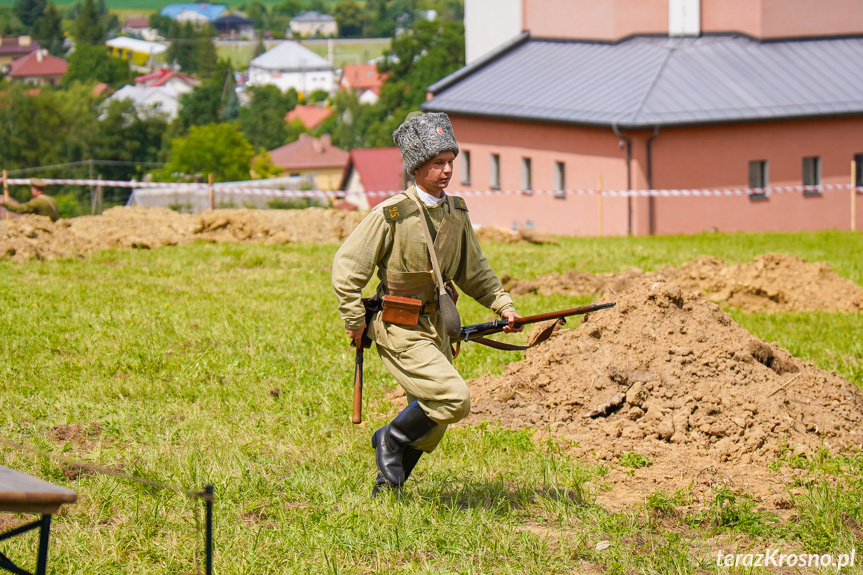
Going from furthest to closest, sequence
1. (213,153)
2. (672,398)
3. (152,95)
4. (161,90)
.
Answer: (161,90)
(152,95)
(213,153)
(672,398)

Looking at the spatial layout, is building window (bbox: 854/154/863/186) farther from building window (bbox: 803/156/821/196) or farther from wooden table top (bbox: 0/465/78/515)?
wooden table top (bbox: 0/465/78/515)

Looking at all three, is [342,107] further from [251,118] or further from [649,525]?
[649,525]

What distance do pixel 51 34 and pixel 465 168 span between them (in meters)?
152

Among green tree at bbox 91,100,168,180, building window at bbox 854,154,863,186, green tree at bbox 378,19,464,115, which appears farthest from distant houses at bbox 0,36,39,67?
building window at bbox 854,154,863,186

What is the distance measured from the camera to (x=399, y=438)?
555 centimetres

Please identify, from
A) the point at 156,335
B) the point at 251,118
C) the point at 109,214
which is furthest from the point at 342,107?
the point at 156,335

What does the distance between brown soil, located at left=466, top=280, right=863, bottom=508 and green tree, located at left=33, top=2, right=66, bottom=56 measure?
584 ft

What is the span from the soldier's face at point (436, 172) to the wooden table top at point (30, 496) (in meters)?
2.64

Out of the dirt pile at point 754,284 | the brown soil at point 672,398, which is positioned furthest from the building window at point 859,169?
the brown soil at point 672,398

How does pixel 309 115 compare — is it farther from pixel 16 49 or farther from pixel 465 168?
pixel 465 168

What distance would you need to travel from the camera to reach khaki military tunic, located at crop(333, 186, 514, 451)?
5.34 metres

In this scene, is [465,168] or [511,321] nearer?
[511,321]

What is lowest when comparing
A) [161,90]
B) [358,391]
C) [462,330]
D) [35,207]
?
[161,90]
